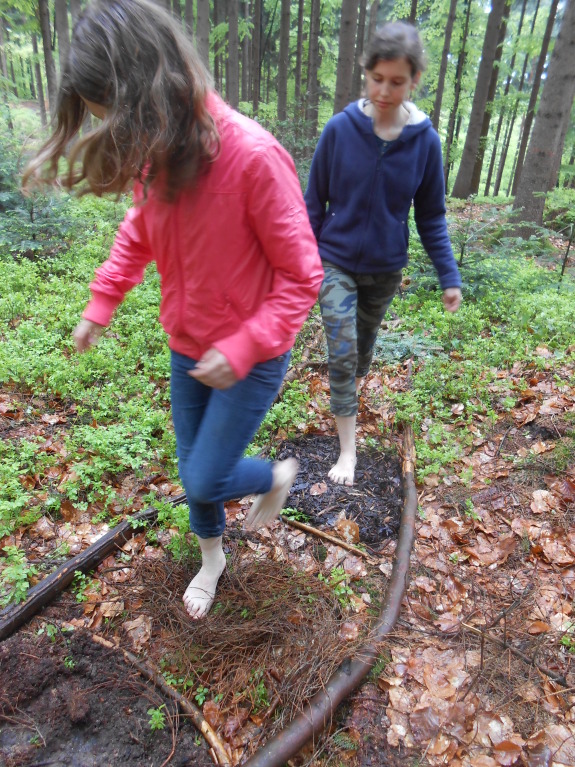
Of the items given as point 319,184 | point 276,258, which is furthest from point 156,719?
point 319,184

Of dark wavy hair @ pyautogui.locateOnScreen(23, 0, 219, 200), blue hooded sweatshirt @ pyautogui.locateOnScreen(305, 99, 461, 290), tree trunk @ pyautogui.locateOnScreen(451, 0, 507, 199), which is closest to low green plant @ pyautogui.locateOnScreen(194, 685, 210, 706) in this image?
dark wavy hair @ pyautogui.locateOnScreen(23, 0, 219, 200)

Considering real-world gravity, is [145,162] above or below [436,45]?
below

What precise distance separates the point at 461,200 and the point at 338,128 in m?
14.5

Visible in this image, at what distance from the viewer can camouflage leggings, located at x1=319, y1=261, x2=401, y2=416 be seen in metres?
2.86

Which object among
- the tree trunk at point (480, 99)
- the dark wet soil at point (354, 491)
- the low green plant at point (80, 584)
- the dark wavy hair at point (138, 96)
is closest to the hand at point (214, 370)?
the dark wavy hair at point (138, 96)

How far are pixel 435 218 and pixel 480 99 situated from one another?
1439cm

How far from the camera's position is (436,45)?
17484 millimetres

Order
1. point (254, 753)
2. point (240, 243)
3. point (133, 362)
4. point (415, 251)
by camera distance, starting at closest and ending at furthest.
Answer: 1. point (240, 243)
2. point (254, 753)
3. point (133, 362)
4. point (415, 251)

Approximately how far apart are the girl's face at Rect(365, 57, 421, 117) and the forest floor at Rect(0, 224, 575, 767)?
217 centimetres

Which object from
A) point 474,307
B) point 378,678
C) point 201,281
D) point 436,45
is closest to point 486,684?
point 378,678

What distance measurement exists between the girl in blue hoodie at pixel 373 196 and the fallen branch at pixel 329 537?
44cm

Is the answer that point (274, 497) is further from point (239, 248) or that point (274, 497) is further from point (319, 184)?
point (319, 184)

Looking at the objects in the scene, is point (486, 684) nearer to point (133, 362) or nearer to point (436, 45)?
point (133, 362)

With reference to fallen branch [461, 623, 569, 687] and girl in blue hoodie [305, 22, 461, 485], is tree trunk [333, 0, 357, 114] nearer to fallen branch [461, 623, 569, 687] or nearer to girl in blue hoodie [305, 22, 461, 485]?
girl in blue hoodie [305, 22, 461, 485]
